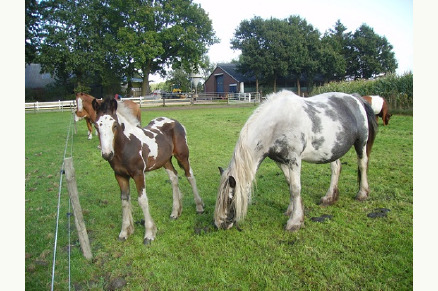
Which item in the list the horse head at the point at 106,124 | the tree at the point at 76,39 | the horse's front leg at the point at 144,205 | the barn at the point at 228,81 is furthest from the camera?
the barn at the point at 228,81

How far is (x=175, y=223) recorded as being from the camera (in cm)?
464

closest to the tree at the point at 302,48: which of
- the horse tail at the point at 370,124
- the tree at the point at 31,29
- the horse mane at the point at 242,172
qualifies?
the tree at the point at 31,29

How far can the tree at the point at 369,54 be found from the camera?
4584 cm

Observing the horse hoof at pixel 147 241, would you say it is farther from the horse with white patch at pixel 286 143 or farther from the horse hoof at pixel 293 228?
the horse hoof at pixel 293 228

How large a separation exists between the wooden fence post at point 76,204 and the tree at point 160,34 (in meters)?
32.3

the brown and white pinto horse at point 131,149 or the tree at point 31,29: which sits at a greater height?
the tree at point 31,29

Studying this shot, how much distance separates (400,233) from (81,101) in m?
9.66

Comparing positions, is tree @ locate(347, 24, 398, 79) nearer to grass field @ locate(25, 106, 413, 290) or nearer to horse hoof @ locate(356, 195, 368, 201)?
grass field @ locate(25, 106, 413, 290)

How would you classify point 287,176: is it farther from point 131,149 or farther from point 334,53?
point 334,53

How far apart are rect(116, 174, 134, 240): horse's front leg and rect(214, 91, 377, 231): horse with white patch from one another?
130cm

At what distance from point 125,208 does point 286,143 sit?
257cm

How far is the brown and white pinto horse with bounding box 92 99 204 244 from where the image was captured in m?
3.58

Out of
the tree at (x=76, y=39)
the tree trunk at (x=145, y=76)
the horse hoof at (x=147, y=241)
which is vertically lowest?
the horse hoof at (x=147, y=241)

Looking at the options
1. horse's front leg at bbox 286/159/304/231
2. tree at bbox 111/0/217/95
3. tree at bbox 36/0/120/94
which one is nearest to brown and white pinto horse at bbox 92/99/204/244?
horse's front leg at bbox 286/159/304/231
